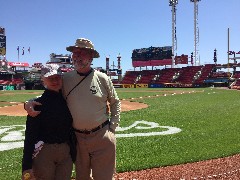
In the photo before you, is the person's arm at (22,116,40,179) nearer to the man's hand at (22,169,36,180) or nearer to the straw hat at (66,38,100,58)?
the man's hand at (22,169,36,180)

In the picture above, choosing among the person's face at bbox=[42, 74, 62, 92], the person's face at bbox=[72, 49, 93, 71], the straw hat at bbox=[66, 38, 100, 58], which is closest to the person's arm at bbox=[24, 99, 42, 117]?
the person's face at bbox=[42, 74, 62, 92]

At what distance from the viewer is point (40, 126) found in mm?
3926

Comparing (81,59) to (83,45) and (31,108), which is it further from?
(31,108)

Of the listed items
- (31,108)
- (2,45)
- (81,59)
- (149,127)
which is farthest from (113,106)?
(2,45)

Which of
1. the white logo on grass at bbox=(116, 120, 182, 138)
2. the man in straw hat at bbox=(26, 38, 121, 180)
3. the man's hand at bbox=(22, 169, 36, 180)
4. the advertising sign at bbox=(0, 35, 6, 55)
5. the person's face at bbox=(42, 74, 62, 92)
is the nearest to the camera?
the man's hand at bbox=(22, 169, 36, 180)

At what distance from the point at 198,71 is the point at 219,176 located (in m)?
66.3

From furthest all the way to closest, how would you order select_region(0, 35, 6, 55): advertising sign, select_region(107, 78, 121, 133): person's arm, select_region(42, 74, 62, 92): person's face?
select_region(0, 35, 6, 55): advertising sign
select_region(107, 78, 121, 133): person's arm
select_region(42, 74, 62, 92): person's face

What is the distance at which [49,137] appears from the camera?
155 inches

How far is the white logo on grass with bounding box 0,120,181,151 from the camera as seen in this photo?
9.21 meters

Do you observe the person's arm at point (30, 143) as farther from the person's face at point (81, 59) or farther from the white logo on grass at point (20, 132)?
the white logo on grass at point (20, 132)

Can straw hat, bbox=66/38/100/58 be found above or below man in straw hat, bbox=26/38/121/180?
above

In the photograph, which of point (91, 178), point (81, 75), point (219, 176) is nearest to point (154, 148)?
point (219, 176)

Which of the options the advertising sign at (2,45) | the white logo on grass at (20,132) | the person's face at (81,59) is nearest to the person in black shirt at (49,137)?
the person's face at (81,59)

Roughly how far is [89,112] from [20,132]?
7.54 meters
